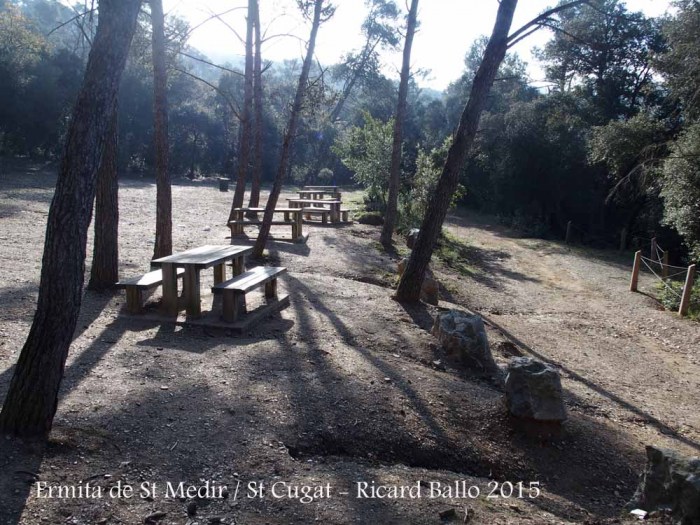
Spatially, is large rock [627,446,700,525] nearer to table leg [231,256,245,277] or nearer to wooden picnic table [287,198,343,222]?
table leg [231,256,245,277]

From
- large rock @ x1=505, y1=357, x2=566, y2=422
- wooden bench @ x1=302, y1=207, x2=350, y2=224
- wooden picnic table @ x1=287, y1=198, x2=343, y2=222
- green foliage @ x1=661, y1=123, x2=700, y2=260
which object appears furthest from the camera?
wooden picnic table @ x1=287, y1=198, x2=343, y2=222

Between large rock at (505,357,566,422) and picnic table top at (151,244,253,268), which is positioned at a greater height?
picnic table top at (151,244,253,268)

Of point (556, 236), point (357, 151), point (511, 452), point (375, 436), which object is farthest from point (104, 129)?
point (556, 236)

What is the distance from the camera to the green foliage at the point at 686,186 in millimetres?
13109

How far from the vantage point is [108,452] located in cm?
343

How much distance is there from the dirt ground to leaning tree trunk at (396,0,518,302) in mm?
504

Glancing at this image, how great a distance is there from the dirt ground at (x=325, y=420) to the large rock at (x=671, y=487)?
272mm

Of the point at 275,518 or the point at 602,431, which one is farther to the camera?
the point at 602,431

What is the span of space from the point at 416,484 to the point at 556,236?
80.3 feet

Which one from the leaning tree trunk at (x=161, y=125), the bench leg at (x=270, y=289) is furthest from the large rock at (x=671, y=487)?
the leaning tree trunk at (x=161, y=125)

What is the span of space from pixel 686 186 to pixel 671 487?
39.2 feet

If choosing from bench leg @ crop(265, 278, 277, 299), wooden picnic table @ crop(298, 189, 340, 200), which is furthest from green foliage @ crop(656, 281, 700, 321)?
wooden picnic table @ crop(298, 189, 340, 200)

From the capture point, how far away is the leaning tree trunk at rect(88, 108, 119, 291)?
23.4 ft

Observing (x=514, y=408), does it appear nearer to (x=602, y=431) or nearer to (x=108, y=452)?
(x=602, y=431)
